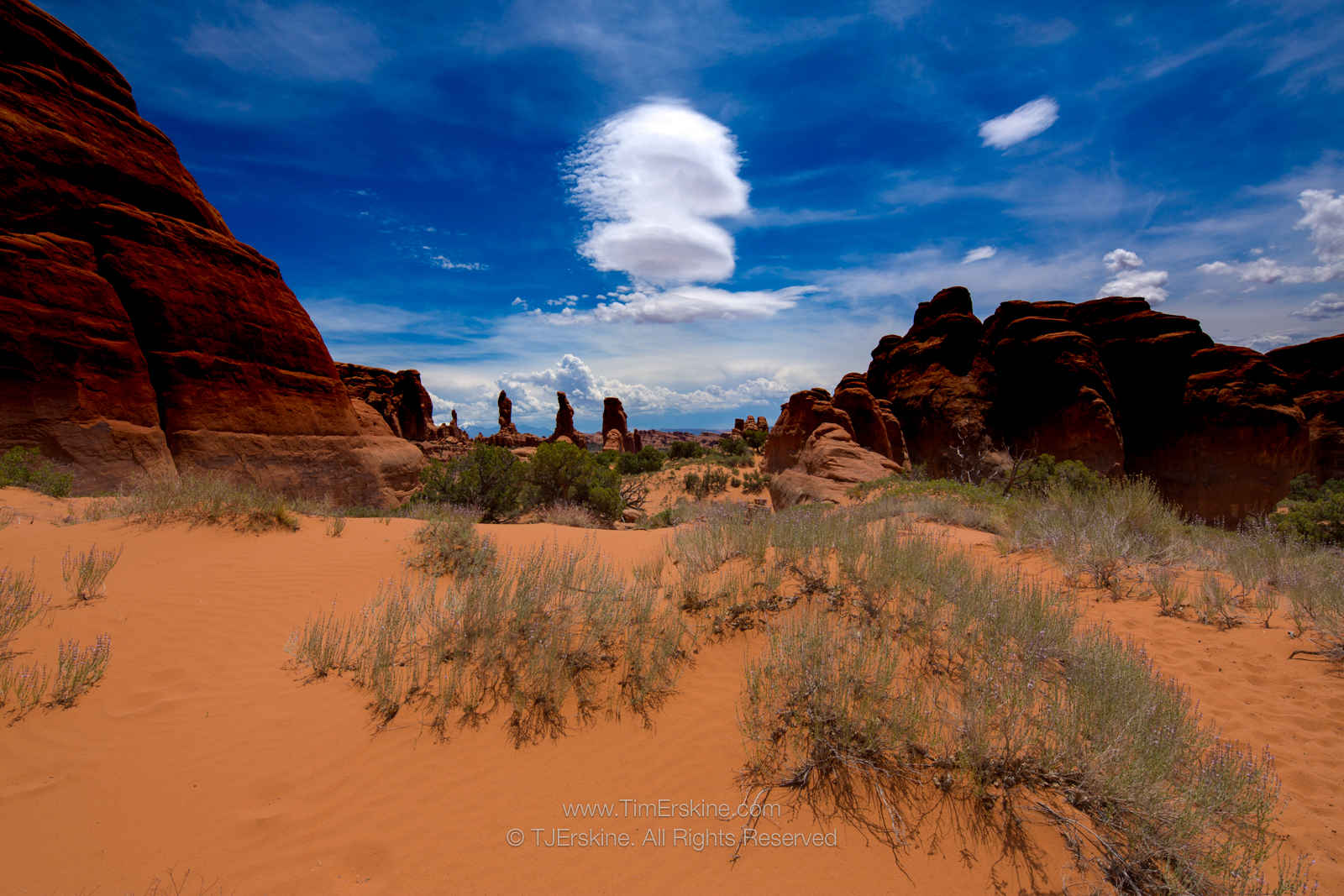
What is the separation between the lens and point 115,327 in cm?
1017

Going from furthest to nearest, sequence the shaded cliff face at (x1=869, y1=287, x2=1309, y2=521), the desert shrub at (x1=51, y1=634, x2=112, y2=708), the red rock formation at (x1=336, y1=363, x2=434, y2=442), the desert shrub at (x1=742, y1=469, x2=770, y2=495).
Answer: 1. the red rock formation at (x1=336, y1=363, x2=434, y2=442)
2. the desert shrub at (x1=742, y1=469, x2=770, y2=495)
3. the shaded cliff face at (x1=869, y1=287, x2=1309, y2=521)
4. the desert shrub at (x1=51, y1=634, x2=112, y2=708)

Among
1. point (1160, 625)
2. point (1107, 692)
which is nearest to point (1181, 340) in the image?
point (1160, 625)

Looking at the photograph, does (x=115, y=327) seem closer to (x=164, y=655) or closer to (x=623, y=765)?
(x=164, y=655)

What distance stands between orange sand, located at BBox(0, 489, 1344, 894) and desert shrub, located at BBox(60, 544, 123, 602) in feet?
0.58

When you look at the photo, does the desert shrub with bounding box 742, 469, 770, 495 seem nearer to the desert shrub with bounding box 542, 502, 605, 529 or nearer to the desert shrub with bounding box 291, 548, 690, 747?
the desert shrub with bounding box 542, 502, 605, 529

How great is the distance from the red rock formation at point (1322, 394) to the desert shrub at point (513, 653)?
3648 centimetres

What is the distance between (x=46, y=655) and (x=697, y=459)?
29635 millimetres

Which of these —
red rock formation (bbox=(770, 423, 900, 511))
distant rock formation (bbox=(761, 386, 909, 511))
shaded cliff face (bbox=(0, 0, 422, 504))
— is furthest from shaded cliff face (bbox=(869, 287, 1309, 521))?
shaded cliff face (bbox=(0, 0, 422, 504))

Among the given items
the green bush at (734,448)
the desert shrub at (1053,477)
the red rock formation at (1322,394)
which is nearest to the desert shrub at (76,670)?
the desert shrub at (1053,477)

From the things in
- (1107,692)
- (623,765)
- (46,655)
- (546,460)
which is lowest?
(623,765)

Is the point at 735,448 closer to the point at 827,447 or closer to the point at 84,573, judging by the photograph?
the point at 827,447

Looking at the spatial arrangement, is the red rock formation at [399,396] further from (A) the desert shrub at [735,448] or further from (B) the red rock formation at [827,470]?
(B) the red rock formation at [827,470]

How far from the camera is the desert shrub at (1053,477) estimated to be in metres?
11.1

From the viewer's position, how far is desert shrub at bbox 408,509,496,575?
614 centimetres
